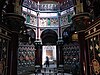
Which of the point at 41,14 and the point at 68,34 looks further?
the point at 41,14

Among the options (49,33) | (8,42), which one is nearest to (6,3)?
(8,42)

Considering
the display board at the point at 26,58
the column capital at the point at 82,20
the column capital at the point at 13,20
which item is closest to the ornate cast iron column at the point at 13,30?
the column capital at the point at 13,20

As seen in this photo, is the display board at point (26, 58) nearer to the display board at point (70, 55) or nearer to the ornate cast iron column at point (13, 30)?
the display board at point (70, 55)

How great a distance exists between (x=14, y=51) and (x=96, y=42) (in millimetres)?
3109

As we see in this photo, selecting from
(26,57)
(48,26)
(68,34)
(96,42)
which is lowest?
(26,57)

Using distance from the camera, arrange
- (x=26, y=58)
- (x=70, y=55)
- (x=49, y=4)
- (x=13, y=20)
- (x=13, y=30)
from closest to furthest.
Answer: (x=13, y=20) < (x=13, y=30) < (x=26, y=58) < (x=70, y=55) < (x=49, y=4)

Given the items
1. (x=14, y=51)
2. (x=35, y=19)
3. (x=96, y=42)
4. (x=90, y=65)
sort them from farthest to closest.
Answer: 1. (x=35, y=19)
2. (x=14, y=51)
3. (x=90, y=65)
4. (x=96, y=42)

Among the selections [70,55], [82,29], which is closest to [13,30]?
[82,29]

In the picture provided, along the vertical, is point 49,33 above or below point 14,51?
above

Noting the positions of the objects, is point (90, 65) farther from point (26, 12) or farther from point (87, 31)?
point (26, 12)

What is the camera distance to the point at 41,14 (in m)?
15.2

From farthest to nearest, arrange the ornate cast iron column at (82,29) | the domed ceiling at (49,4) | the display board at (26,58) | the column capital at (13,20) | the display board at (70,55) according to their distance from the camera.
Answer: the domed ceiling at (49,4), the display board at (70,55), the display board at (26,58), the ornate cast iron column at (82,29), the column capital at (13,20)

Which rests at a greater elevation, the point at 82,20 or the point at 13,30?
the point at 82,20

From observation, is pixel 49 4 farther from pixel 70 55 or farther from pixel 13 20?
pixel 13 20
